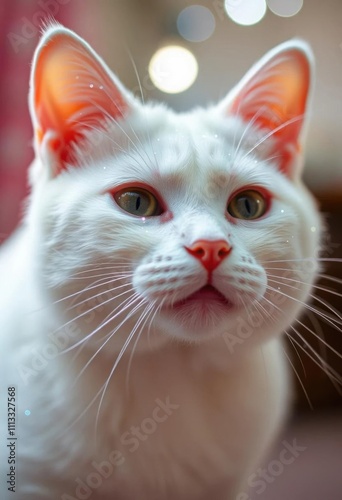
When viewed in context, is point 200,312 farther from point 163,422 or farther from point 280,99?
point 280,99

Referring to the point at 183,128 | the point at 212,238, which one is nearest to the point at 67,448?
the point at 212,238

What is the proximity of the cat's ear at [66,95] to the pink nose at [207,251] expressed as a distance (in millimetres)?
250

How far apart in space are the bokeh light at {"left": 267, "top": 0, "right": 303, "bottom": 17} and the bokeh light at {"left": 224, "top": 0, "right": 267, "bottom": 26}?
0.01 metres

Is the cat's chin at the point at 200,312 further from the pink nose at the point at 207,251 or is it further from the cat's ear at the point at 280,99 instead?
the cat's ear at the point at 280,99

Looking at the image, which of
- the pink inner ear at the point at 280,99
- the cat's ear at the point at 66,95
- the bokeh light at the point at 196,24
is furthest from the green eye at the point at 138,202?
the bokeh light at the point at 196,24

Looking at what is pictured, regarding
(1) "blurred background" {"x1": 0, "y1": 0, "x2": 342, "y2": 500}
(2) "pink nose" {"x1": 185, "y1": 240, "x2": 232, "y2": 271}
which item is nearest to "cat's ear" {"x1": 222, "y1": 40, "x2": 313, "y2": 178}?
(1) "blurred background" {"x1": 0, "y1": 0, "x2": 342, "y2": 500}

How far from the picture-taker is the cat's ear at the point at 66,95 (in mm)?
756

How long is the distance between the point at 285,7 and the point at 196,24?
0.53 ft

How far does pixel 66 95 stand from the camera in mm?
774

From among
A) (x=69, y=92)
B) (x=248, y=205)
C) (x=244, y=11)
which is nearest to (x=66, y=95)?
(x=69, y=92)

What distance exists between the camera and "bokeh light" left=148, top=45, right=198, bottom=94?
0.94 metres

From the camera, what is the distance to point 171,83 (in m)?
0.95

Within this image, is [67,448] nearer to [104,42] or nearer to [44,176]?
[44,176]

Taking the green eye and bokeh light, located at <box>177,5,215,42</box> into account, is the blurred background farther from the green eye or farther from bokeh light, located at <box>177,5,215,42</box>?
the green eye
